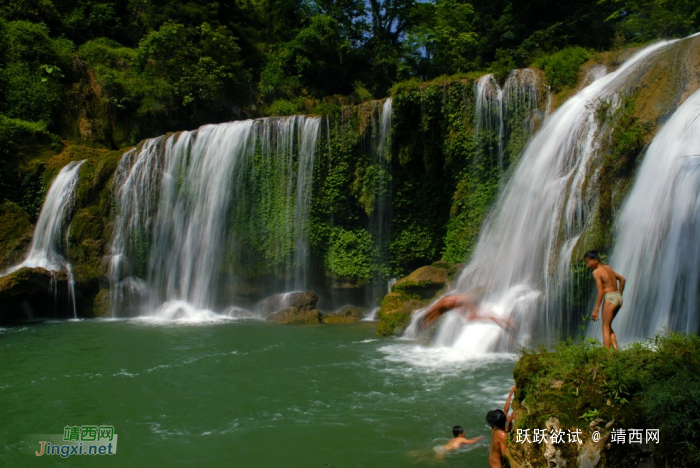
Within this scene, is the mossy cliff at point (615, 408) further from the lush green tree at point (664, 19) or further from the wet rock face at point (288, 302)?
the lush green tree at point (664, 19)

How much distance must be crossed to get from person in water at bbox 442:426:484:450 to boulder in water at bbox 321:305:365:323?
8673 millimetres

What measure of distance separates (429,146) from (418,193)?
155 cm

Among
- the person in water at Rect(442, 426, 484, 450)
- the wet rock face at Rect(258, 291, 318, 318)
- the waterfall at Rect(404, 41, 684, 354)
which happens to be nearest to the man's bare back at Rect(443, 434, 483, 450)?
the person in water at Rect(442, 426, 484, 450)

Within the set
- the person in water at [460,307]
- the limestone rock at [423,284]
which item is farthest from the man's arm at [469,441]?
the limestone rock at [423,284]

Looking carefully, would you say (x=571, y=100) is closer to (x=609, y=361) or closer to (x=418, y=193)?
(x=418, y=193)

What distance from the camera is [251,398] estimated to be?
26.1 feet

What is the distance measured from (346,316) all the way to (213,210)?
6.11 metres

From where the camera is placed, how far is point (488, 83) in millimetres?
15008

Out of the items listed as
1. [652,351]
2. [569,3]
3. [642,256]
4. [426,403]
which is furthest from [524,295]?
[569,3]

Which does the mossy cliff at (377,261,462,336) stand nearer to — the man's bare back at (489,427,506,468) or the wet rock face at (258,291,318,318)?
the wet rock face at (258,291,318,318)

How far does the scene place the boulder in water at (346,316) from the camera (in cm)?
1462

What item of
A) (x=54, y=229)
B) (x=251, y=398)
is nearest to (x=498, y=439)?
Answer: (x=251, y=398)

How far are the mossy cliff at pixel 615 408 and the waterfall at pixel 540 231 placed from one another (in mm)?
5060

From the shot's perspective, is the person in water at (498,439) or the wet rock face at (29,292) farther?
the wet rock face at (29,292)
